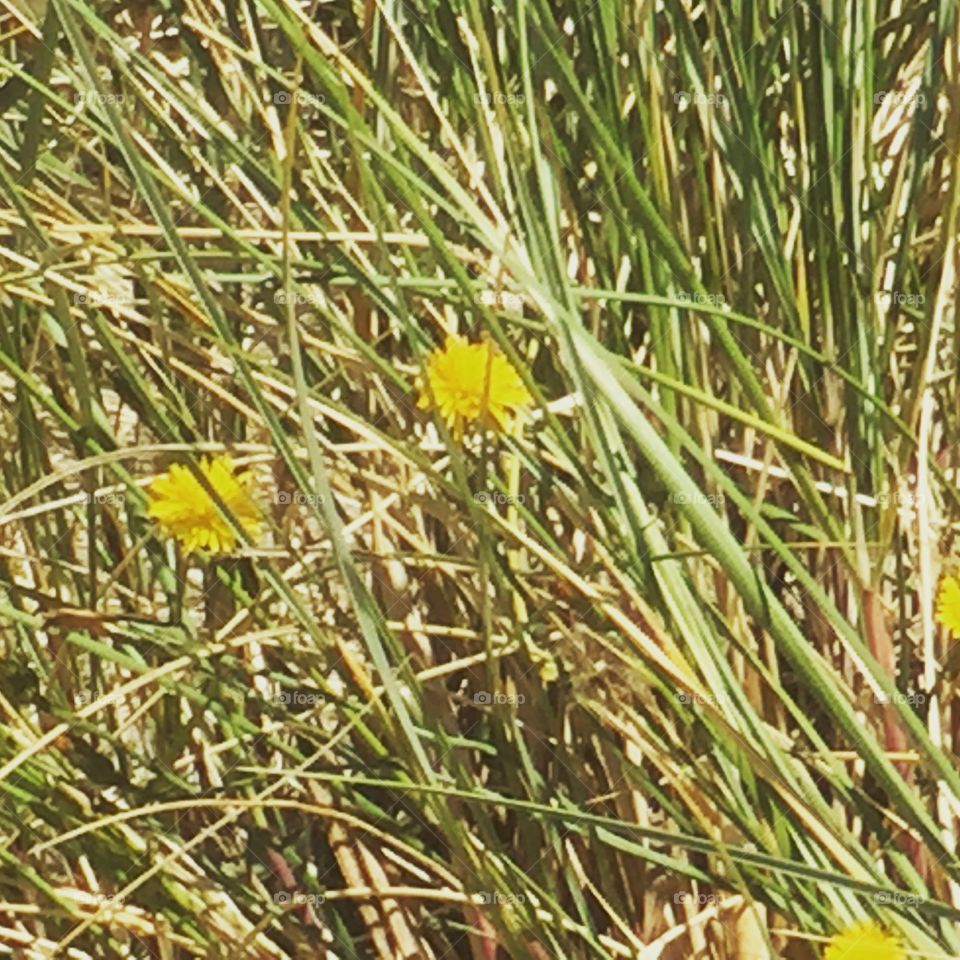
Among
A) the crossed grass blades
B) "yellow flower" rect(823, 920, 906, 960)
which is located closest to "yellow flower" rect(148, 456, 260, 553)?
the crossed grass blades

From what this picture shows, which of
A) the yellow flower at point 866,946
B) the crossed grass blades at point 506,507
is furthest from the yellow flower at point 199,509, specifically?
the yellow flower at point 866,946

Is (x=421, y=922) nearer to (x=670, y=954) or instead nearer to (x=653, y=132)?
(x=670, y=954)

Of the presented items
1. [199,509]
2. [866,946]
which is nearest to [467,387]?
[199,509]

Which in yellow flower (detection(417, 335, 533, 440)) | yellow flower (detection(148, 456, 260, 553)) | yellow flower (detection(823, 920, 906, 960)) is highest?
yellow flower (detection(417, 335, 533, 440))

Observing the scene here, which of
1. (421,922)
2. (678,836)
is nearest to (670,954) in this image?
(421,922)

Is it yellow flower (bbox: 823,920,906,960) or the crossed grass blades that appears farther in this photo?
the crossed grass blades

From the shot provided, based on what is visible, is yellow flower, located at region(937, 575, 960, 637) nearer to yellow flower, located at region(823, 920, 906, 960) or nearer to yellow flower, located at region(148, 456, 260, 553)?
yellow flower, located at region(823, 920, 906, 960)

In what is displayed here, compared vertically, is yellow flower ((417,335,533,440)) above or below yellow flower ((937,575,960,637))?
above
